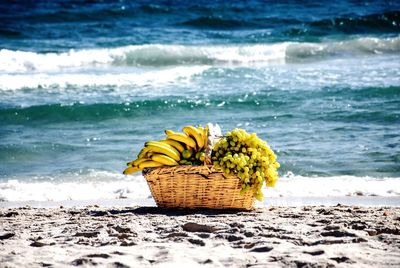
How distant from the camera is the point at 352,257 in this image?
11.5ft

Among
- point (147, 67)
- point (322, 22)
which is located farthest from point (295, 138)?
point (322, 22)

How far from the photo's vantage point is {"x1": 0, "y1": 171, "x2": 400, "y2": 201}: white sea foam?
20.1 ft

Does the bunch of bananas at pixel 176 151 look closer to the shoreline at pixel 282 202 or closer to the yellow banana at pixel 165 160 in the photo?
the yellow banana at pixel 165 160

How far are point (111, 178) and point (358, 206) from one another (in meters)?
2.65

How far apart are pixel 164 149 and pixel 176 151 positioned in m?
0.12

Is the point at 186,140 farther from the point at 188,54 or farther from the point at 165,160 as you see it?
the point at 188,54

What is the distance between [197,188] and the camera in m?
4.95

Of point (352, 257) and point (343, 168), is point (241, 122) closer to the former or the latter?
point (343, 168)

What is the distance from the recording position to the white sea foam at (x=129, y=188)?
6.11 m

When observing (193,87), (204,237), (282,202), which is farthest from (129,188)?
(193,87)

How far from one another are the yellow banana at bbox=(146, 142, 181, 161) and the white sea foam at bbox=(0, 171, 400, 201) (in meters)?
1.05

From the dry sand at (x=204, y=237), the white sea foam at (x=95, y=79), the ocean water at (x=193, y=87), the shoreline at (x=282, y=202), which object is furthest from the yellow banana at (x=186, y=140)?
the white sea foam at (x=95, y=79)

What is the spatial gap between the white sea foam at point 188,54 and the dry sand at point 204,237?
1193 centimetres

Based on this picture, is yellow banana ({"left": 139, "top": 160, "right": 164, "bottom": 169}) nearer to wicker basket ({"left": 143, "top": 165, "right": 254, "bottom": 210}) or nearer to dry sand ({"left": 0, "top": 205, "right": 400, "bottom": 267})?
wicker basket ({"left": 143, "top": 165, "right": 254, "bottom": 210})
